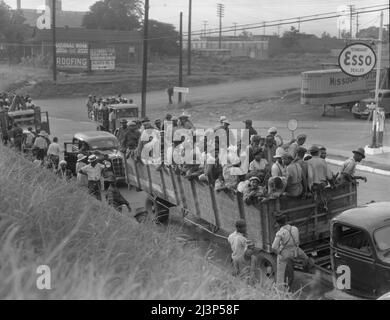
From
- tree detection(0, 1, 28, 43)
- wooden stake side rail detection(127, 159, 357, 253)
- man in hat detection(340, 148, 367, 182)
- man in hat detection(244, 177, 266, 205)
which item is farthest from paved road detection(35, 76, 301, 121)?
tree detection(0, 1, 28, 43)

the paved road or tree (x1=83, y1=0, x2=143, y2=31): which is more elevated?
tree (x1=83, y1=0, x2=143, y2=31)

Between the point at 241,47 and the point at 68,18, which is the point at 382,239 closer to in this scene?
the point at 241,47

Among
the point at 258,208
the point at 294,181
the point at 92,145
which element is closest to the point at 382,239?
the point at 294,181

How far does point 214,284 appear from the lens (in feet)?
16.6

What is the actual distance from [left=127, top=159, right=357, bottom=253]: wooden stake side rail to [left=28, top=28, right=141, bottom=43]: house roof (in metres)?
61.2

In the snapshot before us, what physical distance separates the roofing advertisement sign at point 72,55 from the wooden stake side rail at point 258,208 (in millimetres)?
50201

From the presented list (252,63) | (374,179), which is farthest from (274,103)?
(252,63)

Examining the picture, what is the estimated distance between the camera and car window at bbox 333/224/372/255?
7277mm

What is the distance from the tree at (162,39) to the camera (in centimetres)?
8031

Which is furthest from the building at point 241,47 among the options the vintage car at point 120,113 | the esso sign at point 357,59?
the esso sign at point 357,59

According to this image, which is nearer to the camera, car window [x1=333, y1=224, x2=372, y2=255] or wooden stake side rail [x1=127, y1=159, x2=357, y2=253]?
car window [x1=333, y1=224, x2=372, y2=255]

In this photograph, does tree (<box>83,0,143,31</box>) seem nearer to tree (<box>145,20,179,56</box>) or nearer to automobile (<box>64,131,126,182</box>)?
tree (<box>145,20,179,56</box>)

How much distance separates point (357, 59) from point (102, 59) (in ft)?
143
